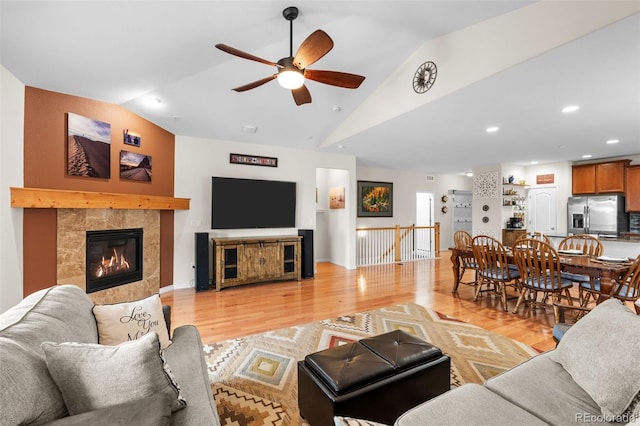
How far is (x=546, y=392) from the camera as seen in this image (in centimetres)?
133

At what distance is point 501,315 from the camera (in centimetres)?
351

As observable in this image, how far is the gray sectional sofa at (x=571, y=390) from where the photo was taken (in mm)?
1152

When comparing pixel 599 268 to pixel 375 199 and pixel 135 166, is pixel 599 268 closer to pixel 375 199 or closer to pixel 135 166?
pixel 375 199

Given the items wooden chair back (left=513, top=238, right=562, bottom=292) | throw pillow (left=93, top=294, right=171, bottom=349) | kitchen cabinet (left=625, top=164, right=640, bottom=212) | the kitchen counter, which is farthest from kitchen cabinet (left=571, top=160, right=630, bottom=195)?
throw pillow (left=93, top=294, right=171, bottom=349)

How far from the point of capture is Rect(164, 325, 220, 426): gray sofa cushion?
110cm

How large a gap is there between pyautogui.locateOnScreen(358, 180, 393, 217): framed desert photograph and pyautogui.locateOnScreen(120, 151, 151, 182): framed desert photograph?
4914 millimetres

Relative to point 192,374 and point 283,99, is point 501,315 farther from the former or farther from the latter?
point 283,99

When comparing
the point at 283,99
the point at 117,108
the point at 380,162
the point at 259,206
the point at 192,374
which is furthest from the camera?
the point at 380,162

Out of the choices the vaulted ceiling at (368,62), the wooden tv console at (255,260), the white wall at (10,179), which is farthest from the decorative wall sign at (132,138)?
the wooden tv console at (255,260)

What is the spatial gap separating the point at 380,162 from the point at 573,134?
3614 millimetres

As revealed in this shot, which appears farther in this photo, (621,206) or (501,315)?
(621,206)

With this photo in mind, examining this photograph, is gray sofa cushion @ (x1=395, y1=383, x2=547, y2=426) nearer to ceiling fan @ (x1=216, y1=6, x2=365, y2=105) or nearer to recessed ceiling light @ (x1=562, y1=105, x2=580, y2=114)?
ceiling fan @ (x1=216, y1=6, x2=365, y2=105)

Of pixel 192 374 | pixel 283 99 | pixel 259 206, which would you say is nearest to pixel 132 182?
pixel 259 206

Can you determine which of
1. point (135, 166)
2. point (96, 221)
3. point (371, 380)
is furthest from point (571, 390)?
point (135, 166)
